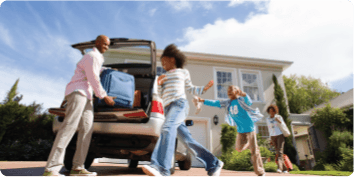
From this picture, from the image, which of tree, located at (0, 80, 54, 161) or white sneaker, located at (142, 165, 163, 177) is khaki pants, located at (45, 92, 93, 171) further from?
tree, located at (0, 80, 54, 161)

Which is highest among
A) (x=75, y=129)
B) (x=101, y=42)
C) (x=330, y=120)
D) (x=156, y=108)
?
(x=330, y=120)

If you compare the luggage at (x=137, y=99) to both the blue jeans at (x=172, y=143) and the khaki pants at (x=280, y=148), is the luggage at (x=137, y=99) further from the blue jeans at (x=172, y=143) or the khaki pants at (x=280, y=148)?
the khaki pants at (x=280, y=148)

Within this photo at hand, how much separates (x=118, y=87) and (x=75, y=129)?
72 cm

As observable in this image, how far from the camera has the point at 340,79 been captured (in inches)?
125

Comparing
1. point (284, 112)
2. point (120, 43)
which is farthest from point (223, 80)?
point (120, 43)

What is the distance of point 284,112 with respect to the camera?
9.28 meters

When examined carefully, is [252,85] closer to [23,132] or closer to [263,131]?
[263,131]

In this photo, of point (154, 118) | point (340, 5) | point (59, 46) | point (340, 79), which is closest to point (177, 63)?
point (154, 118)

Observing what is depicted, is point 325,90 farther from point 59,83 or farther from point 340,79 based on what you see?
point 59,83

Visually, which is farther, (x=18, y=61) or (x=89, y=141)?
(x=89, y=141)

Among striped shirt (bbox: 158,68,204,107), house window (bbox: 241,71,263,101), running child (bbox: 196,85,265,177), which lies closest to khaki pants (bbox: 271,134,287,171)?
running child (bbox: 196,85,265,177)

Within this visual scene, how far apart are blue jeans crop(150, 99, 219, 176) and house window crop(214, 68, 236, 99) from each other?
7480 millimetres

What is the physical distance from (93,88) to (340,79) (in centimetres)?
369

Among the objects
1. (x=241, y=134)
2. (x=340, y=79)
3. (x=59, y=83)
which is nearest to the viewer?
(x=59, y=83)
